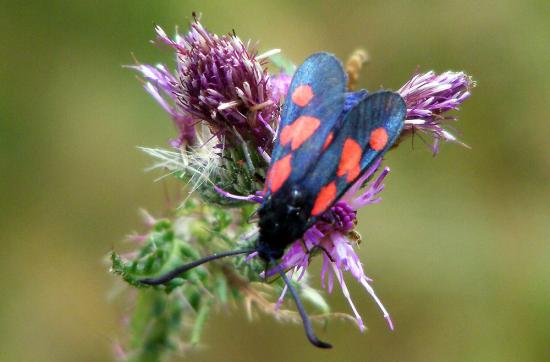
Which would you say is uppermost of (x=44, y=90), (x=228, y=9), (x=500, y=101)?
(x=228, y=9)

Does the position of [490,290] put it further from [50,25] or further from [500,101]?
[50,25]

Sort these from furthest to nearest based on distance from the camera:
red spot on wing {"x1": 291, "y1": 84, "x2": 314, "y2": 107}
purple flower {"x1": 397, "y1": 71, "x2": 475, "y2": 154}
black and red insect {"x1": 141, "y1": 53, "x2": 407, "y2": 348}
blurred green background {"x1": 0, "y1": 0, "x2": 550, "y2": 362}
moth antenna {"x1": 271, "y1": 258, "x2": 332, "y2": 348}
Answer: blurred green background {"x1": 0, "y1": 0, "x2": 550, "y2": 362} < purple flower {"x1": 397, "y1": 71, "x2": 475, "y2": 154} < red spot on wing {"x1": 291, "y1": 84, "x2": 314, "y2": 107} < black and red insect {"x1": 141, "y1": 53, "x2": 407, "y2": 348} < moth antenna {"x1": 271, "y1": 258, "x2": 332, "y2": 348}

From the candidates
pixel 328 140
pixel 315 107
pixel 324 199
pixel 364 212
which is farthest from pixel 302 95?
pixel 364 212

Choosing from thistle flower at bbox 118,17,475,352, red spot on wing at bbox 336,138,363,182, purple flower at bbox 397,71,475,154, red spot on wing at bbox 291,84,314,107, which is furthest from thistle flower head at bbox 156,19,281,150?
purple flower at bbox 397,71,475,154

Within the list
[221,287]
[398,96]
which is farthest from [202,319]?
[398,96]

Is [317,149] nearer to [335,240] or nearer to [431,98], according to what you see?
[335,240]

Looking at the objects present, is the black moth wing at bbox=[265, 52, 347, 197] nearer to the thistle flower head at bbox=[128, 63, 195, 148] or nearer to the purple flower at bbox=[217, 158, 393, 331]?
the purple flower at bbox=[217, 158, 393, 331]

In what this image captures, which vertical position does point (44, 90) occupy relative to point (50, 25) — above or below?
below
